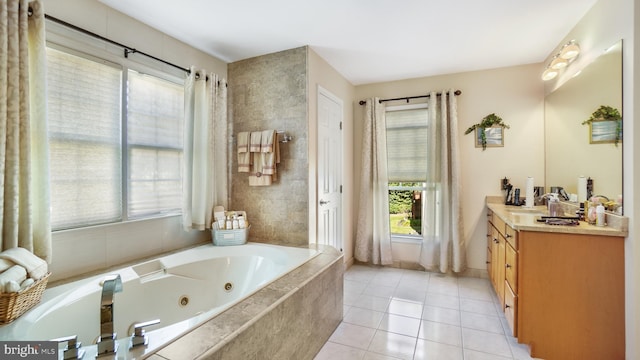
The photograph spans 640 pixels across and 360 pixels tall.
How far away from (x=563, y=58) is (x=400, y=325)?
8.52 ft

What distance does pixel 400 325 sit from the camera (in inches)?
92.5

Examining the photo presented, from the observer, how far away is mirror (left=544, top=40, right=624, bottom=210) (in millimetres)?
1853

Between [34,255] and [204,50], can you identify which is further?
[204,50]

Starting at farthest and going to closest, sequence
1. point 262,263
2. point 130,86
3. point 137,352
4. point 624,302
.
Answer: point 262,263 < point 130,86 < point 624,302 < point 137,352

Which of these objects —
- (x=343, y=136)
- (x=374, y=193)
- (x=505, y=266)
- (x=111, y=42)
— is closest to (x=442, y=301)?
(x=505, y=266)

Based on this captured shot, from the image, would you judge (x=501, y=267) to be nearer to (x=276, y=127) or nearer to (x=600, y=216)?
(x=600, y=216)

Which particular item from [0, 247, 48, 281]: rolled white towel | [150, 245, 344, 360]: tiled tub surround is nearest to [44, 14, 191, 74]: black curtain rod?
[0, 247, 48, 281]: rolled white towel

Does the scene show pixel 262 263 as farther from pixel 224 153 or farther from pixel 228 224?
pixel 224 153

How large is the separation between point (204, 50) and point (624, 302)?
12.1ft

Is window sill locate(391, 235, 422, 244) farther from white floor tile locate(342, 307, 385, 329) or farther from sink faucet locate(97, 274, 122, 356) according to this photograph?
sink faucet locate(97, 274, 122, 356)

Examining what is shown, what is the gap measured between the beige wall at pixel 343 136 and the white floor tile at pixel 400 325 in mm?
966

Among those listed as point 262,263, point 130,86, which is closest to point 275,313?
point 262,263

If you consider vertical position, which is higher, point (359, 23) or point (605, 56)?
point (359, 23)

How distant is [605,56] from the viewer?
1928 mm
